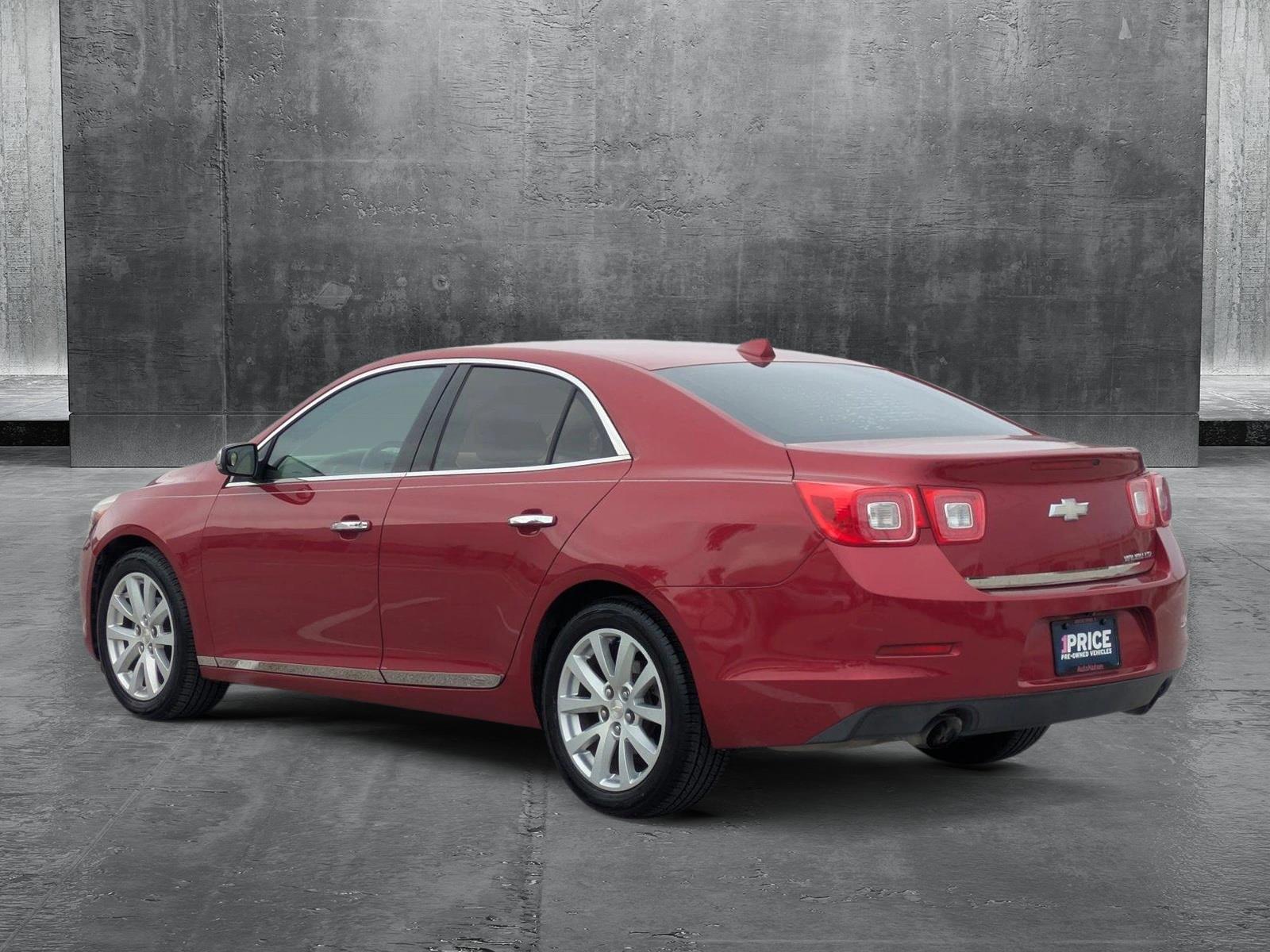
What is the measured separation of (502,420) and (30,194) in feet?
90.8

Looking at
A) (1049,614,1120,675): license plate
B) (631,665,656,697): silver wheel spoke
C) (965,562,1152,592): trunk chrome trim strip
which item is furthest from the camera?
A: (631,665,656,697): silver wheel spoke

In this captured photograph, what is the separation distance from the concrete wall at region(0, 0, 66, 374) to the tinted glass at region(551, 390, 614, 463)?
27001 millimetres

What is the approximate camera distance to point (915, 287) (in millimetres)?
19594

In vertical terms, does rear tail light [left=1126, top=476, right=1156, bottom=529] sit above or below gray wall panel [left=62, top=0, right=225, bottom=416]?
below

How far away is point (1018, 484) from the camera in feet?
17.9

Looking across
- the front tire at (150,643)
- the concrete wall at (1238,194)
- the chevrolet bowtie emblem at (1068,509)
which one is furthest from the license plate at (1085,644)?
the concrete wall at (1238,194)

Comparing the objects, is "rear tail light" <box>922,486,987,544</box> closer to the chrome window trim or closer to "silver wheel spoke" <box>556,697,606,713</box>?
the chrome window trim

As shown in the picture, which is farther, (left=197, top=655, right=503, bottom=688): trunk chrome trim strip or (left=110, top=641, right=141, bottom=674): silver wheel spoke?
(left=110, top=641, right=141, bottom=674): silver wheel spoke

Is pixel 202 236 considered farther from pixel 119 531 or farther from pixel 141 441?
pixel 119 531

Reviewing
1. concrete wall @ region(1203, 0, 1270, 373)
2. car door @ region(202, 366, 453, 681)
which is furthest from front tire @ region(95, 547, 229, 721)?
concrete wall @ region(1203, 0, 1270, 373)

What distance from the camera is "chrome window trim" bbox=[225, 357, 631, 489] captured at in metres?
5.95

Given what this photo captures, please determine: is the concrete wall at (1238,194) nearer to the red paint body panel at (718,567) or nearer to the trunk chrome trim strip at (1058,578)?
the red paint body panel at (718,567)

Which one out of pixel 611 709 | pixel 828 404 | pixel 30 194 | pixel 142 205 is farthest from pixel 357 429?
pixel 30 194

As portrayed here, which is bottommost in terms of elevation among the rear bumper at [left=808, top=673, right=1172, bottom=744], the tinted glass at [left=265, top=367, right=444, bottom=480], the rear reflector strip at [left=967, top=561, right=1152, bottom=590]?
the rear bumper at [left=808, top=673, right=1172, bottom=744]
